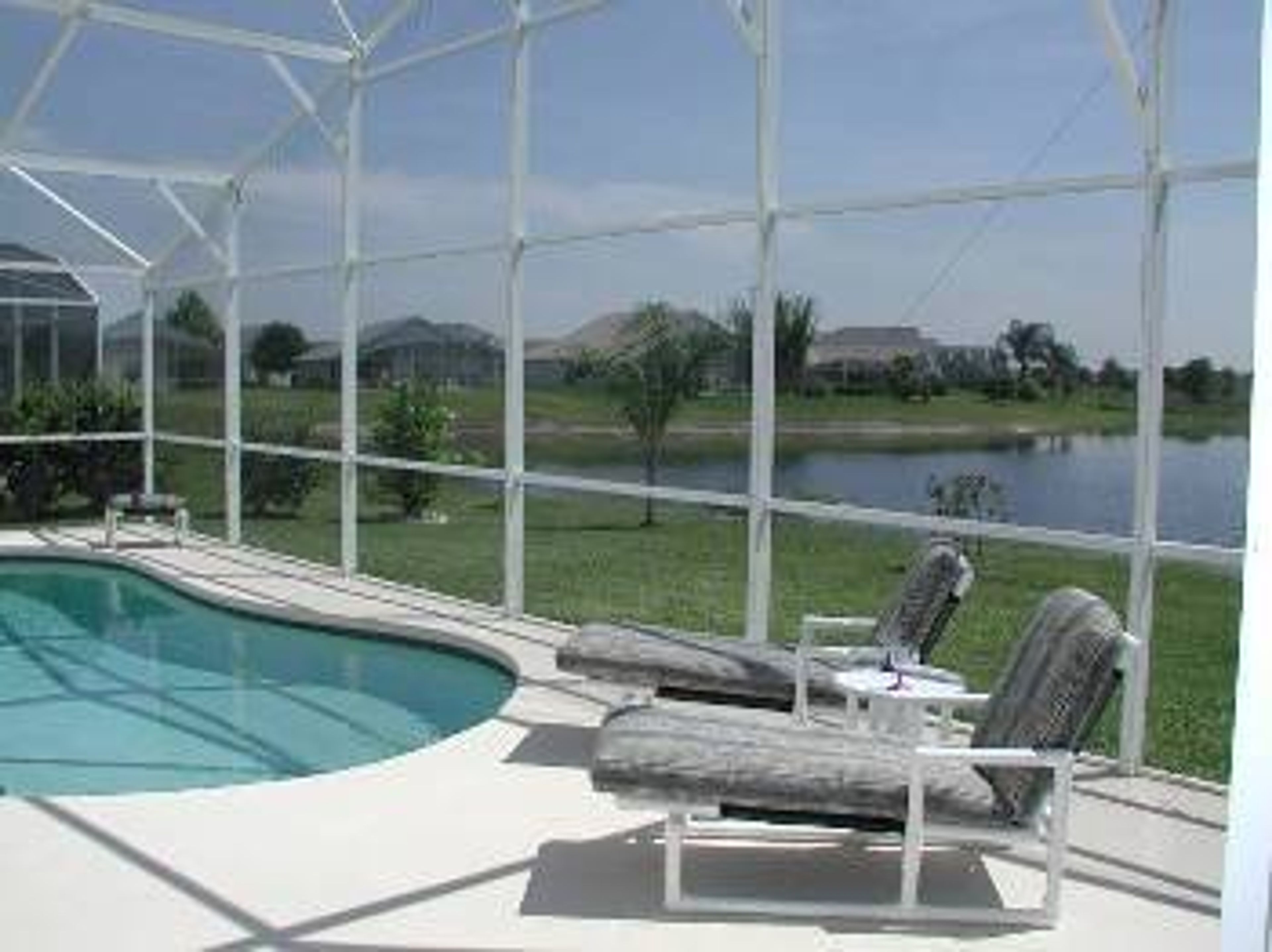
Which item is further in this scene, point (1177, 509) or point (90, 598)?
point (1177, 509)

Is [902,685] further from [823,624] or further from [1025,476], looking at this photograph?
[1025,476]

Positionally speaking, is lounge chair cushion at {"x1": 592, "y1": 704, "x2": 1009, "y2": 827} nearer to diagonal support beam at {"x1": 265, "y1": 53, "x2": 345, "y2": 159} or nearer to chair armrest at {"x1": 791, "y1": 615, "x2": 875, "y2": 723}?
chair armrest at {"x1": 791, "y1": 615, "x2": 875, "y2": 723}

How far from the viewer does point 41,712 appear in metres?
7.97

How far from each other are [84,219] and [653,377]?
10.2m

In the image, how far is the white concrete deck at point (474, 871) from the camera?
402cm

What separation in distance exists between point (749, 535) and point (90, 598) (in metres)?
6.44

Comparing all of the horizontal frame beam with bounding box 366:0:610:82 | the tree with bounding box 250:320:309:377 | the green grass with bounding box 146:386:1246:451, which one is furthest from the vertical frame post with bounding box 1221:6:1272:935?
the tree with bounding box 250:320:309:377

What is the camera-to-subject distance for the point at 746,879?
A: 4.50 meters

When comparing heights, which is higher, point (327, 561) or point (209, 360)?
point (209, 360)

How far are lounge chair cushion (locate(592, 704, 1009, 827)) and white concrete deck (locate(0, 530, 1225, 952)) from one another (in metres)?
0.31

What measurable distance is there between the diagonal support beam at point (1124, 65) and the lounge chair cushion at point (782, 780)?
8.88 feet

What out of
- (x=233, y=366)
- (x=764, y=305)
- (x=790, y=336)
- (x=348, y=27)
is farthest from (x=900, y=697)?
(x=790, y=336)

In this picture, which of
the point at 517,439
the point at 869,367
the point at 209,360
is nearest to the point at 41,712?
the point at 517,439

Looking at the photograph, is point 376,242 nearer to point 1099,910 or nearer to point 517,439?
point 517,439
